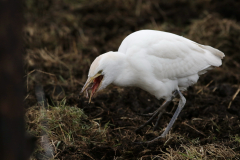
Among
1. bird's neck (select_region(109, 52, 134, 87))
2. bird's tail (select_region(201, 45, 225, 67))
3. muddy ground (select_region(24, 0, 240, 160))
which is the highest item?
bird's neck (select_region(109, 52, 134, 87))

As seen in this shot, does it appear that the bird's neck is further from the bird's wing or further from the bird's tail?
the bird's tail

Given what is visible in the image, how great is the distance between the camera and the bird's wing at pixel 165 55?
12.2ft

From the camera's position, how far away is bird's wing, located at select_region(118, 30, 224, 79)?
3.73 metres

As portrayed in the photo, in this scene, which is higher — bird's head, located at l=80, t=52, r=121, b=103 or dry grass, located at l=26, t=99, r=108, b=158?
bird's head, located at l=80, t=52, r=121, b=103

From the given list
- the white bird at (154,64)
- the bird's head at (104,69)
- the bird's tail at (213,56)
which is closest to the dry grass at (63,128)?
the white bird at (154,64)

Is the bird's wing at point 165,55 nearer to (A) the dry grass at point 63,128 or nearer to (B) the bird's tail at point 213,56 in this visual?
(B) the bird's tail at point 213,56

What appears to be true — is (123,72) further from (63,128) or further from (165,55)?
(63,128)

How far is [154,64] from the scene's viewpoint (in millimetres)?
3785

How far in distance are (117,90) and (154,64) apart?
140 centimetres

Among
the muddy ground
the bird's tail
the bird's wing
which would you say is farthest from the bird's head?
the bird's tail

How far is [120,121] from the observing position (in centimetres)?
426

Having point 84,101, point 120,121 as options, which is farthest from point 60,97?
point 120,121

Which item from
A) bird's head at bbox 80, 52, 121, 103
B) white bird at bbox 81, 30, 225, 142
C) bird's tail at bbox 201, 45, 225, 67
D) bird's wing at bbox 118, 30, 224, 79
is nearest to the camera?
bird's head at bbox 80, 52, 121, 103

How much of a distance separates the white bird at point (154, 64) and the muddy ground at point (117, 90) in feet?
1.34
